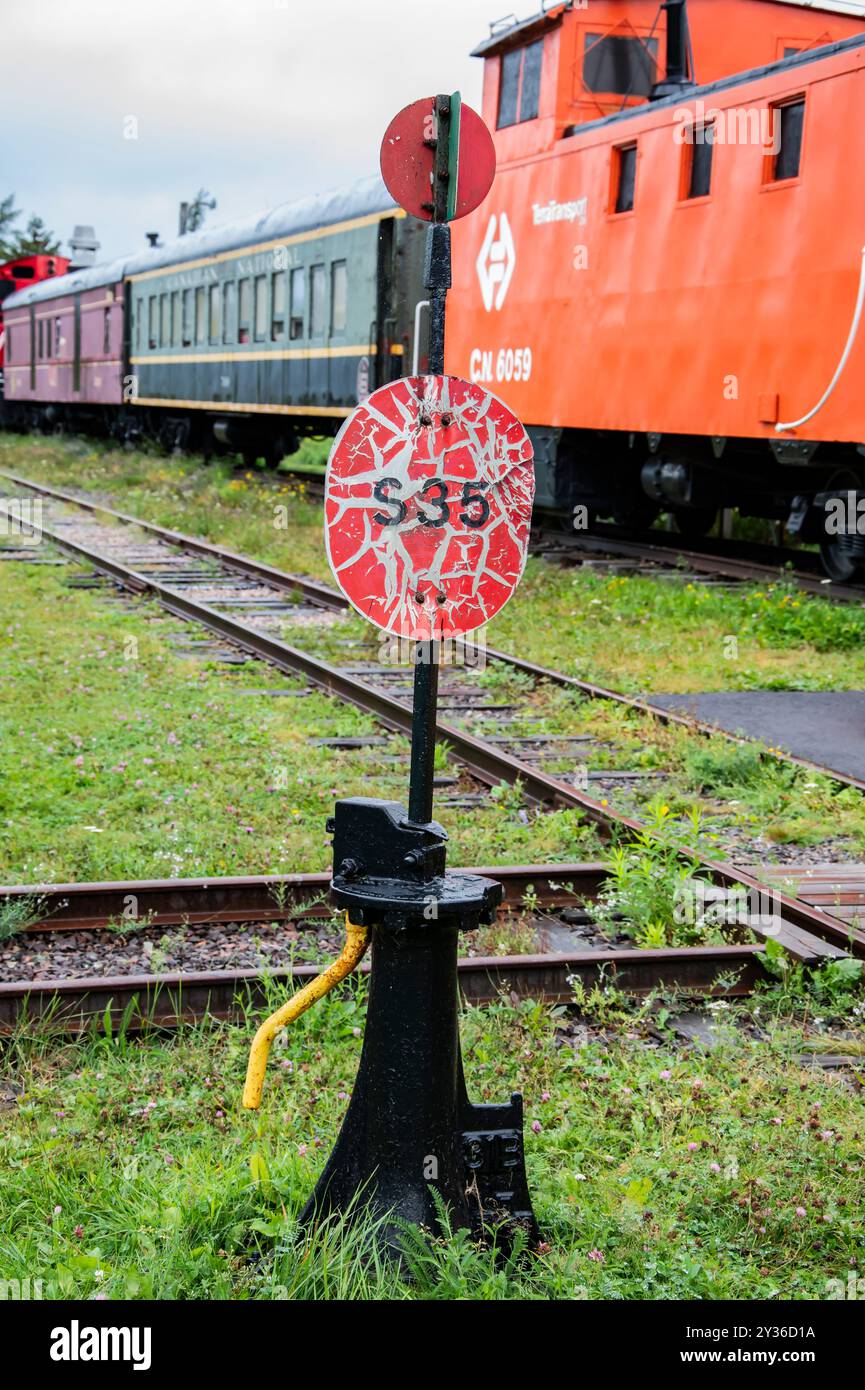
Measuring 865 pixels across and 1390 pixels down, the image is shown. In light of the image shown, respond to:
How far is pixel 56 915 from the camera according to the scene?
520cm

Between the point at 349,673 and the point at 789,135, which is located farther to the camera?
the point at 789,135

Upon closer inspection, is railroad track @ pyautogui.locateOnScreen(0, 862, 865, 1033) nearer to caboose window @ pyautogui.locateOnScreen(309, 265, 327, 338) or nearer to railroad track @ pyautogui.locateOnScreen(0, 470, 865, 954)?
railroad track @ pyautogui.locateOnScreen(0, 470, 865, 954)

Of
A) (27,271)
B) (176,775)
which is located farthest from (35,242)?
(176,775)

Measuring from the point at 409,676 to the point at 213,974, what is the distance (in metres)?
5.30

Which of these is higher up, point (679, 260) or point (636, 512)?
point (679, 260)

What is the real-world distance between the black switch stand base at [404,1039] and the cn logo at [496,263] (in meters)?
12.3

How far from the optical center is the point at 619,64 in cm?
1445

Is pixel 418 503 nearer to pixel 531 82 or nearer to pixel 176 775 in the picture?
pixel 176 775

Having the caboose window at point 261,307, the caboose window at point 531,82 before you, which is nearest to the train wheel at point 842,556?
the caboose window at point 531,82

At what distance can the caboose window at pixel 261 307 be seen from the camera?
2230cm

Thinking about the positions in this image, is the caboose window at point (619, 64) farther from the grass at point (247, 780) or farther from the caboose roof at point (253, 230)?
the grass at point (247, 780)

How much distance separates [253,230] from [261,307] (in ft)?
4.50
